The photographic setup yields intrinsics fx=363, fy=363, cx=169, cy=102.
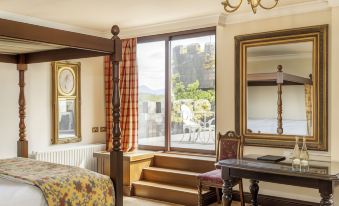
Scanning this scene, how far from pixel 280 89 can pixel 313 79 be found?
1.32 ft

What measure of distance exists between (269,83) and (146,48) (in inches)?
85.8

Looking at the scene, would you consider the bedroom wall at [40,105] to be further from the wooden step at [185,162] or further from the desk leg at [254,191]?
the desk leg at [254,191]

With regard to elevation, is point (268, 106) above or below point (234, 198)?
above

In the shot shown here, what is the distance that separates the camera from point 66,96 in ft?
18.0

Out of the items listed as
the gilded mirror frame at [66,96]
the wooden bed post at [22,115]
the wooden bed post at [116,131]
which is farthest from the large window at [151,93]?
the wooden bed post at [116,131]

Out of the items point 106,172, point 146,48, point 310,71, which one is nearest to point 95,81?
point 146,48

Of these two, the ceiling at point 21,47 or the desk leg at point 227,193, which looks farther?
the desk leg at point 227,193

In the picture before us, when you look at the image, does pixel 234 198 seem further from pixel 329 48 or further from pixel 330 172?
pixel 329 48

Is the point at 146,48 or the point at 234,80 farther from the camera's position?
the point at 146,48

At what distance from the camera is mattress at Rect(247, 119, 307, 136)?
439cm

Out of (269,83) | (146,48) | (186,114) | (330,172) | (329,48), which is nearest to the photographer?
(330,172)

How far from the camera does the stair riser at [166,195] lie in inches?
183

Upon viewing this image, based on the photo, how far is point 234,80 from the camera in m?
4.90

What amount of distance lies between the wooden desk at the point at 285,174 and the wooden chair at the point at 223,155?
438 millimetres
